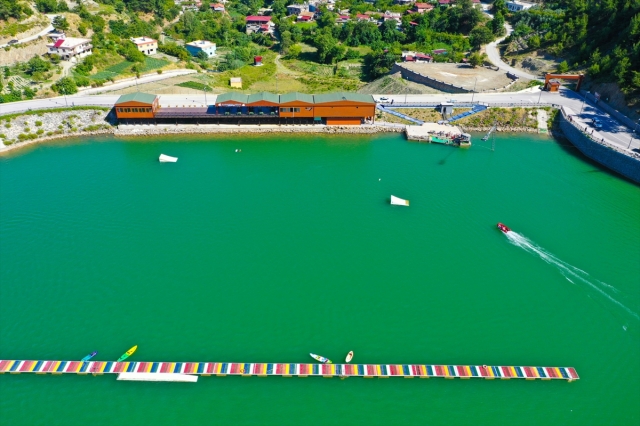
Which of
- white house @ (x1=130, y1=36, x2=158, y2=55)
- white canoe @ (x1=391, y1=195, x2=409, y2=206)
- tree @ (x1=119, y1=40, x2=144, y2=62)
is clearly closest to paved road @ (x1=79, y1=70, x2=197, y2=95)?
tree @ (x1=119, y1=40, x2=144, y2=62)

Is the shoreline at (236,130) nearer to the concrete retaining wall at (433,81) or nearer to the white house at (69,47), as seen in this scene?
→ the concrete retaining wall at (433,81)

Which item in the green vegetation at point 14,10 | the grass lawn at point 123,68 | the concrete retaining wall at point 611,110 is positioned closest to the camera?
the concrete retaining wall at point 611,110

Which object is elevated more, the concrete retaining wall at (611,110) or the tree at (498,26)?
the tree at (498,26)

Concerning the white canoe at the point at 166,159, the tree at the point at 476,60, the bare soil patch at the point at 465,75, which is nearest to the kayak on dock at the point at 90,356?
the white canoe at the point at 166,159

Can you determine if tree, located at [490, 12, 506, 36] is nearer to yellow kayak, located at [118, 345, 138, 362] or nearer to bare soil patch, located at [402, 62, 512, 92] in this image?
bare soil patch, located at [402, 62, 512, 92]

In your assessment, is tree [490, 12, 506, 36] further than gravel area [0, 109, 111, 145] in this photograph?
Yes

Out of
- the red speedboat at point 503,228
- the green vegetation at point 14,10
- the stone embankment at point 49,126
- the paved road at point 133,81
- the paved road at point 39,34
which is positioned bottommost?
the red speedboat at point 503,228

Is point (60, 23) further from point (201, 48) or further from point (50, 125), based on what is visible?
point (50, 125)
